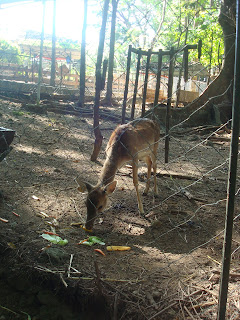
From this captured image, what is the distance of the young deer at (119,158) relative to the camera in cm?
393

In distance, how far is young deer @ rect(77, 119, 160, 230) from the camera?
3930 millimetres

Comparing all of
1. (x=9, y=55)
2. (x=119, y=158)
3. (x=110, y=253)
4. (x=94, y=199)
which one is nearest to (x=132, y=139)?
(x=119, y=158)

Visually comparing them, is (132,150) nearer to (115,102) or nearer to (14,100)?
(14,100)

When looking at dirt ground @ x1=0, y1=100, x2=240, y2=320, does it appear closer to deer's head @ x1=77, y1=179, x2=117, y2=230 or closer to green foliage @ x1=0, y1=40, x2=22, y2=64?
deer's head @ x1=77, y1=179, x2=117, y2=230

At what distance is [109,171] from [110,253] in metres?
1.27

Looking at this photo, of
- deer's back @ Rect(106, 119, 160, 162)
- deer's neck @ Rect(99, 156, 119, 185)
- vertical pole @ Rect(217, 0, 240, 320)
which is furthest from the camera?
deer's back @ Rect(106, 119, 160, 162)

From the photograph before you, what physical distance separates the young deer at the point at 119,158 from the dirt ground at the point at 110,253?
346mm

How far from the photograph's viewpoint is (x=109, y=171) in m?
4.40

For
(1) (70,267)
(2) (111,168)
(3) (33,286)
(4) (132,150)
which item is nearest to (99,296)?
(1) (70,267)

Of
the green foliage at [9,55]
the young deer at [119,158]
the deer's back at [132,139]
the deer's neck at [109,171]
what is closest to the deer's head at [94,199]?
the young deer at [119,158]

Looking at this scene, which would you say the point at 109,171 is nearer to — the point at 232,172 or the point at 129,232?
the point at 129,232

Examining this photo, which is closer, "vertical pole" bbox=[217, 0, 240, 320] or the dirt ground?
"vertical pole" bbox=[217, 0, 240, 320]

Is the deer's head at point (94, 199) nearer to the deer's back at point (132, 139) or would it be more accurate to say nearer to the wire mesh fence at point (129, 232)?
the wire mesh fence at point (129, 232)

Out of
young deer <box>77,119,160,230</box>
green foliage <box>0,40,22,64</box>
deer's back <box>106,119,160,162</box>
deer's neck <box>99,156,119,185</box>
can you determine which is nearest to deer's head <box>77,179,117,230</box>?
young deer <box>77,119,160,230</box>
